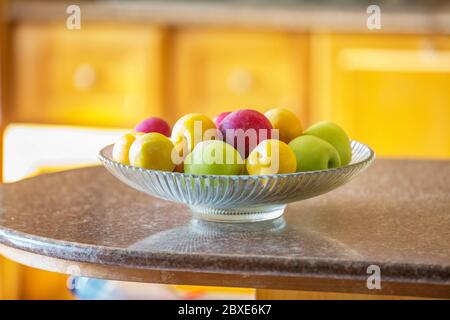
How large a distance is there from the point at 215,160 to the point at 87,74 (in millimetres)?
1838

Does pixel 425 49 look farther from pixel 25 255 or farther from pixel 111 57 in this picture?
pixel 25 255

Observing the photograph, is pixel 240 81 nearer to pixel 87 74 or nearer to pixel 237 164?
pixel 87 74

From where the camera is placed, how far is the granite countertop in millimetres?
2568

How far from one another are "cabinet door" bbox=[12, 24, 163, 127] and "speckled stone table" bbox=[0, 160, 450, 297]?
1.47 meters

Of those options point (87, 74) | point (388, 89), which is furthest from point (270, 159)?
point (87, 74)

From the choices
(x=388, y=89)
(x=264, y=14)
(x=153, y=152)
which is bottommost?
(x=153, y=152)

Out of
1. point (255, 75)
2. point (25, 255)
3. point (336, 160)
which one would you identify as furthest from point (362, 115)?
point (25, 255)

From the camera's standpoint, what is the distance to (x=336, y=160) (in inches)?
41.2

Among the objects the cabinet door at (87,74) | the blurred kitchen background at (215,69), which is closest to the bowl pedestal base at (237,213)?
the blurred kitchen background at (215,69)

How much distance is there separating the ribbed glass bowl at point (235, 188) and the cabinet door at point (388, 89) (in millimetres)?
1532

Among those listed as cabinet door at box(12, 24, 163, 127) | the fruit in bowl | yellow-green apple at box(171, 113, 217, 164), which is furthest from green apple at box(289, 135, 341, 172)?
cabinet door at box(12, 24, 163, 127)

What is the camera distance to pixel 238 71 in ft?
8.77

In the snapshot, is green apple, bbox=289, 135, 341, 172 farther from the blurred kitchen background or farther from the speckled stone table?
the blurred kitchen background

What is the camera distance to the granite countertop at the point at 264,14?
257 centimetres
